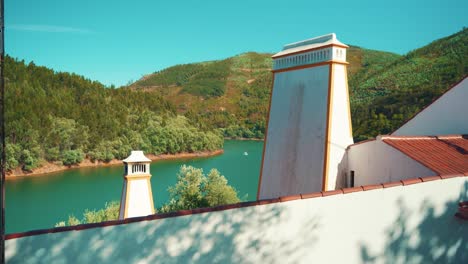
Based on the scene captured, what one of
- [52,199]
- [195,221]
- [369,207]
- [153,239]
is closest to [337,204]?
[369,207]

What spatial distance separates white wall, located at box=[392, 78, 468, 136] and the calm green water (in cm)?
1284

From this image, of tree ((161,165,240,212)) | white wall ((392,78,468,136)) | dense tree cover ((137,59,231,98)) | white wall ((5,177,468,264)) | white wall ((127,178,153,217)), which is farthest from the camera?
dense tree cover ((137,59,231,98))

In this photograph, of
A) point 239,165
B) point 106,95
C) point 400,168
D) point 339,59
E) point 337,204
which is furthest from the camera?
point 106,95

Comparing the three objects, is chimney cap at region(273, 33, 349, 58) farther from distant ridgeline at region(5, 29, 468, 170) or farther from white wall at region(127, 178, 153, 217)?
distant ridgeline at region(5, 29, 468, 170)

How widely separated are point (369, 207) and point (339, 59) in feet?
→ 8.08

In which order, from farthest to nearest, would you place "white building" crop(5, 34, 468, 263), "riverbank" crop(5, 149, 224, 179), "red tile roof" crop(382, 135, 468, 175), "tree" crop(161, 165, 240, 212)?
"riverbank" crop(5, 149, 224, 179) → "tree" crop(161, 165, 240, 212) → "red tile roof" crop(382, 135, 468, 175) → "white building" crop(5, 34, 468, 263)

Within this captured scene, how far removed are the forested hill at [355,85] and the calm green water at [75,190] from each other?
10528 mm

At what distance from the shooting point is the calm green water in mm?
19263

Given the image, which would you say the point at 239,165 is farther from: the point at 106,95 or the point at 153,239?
the point at 153,239

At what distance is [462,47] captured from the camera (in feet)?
132

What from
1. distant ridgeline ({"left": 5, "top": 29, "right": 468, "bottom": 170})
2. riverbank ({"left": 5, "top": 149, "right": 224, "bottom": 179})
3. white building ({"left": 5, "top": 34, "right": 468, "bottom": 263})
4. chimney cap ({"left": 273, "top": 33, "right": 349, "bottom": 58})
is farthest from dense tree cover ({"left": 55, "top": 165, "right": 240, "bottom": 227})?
riverbank ({"left": 5, "top": 149, "right": 224, "bottom": 179})

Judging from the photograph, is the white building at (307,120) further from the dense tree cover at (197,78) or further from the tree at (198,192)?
the dense tree cover at (197,78)

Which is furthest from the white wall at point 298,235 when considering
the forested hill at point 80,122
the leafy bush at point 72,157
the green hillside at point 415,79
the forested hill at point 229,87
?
the forested hill at point 229,87

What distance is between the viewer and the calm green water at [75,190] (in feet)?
63.2
